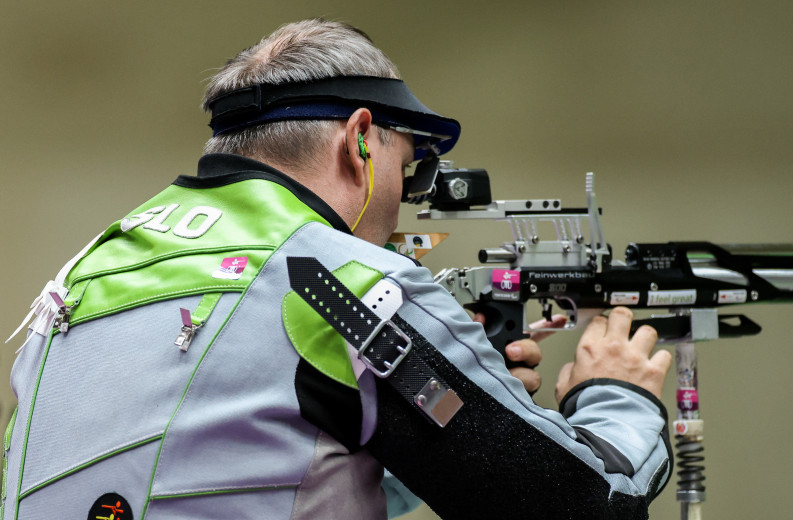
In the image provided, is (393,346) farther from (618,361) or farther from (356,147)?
(618,361)

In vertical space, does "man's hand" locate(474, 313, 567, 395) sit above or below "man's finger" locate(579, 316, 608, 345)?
below

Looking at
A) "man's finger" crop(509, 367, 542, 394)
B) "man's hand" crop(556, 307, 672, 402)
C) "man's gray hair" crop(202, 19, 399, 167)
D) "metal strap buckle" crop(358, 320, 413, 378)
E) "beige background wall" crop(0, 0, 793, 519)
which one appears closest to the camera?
"metal strap buckle" crop(358, 320, 413, 378)

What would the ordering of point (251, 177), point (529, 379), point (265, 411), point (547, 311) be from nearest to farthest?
point (265, 411)
point (251, 177)
point (529, 379)
point (547, 311)

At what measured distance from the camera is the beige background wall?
2205 mm

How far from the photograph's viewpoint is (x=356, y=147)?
1.07m

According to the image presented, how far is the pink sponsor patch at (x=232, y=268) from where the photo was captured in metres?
0.85

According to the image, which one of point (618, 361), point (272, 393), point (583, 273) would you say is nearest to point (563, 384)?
point (618, 361)

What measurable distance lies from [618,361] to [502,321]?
0.36 metres

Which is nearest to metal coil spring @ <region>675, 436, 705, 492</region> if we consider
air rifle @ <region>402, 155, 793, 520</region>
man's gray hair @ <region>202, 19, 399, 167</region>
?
air rifle @ <region>402, 155, 793, 520</region>

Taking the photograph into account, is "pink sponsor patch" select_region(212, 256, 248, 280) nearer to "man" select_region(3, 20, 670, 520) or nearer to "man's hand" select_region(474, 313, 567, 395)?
"man" select_region(3, 20, 670, 520)

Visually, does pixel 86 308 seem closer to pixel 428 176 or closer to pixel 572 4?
pixel 428 176

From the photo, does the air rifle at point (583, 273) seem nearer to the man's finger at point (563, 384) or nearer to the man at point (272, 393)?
the man's finger at point (563, 384)

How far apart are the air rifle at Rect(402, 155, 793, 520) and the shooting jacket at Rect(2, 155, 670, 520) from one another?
622 mm

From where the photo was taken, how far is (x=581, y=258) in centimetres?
166
